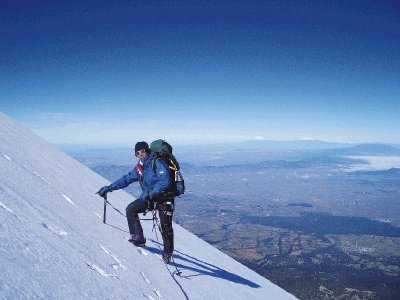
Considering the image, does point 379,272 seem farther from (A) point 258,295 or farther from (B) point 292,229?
(A) point 258,295

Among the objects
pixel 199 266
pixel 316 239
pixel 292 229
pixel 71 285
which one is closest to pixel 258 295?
pixel 199 266

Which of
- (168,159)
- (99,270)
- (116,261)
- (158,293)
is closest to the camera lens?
(99,270)

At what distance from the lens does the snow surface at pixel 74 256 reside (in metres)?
3.30

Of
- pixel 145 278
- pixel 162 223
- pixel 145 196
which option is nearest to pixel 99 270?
pixel 145 278

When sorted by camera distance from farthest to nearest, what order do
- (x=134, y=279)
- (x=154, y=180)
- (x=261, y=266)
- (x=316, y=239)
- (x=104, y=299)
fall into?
(x=316, y=239) < (x=261, y=266) < (x=154, y=180) < (x=134, y=279) < (x=104, y=299)

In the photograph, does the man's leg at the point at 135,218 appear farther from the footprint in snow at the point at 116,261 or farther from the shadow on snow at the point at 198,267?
the footprint in snow at the point at 116,261

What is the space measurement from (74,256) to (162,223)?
10.1 feet

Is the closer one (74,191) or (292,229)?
(74,191)

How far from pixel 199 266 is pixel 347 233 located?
18052cm

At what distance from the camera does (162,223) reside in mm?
7371

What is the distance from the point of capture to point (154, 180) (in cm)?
714

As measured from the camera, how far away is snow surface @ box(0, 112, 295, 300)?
3303mm

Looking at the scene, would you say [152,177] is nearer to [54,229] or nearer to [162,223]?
[162,223]

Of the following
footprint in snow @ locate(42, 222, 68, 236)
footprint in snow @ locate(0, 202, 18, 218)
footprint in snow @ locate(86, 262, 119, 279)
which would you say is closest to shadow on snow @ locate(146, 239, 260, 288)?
footprint in snow @ locate(86, 262, 119, 279)
